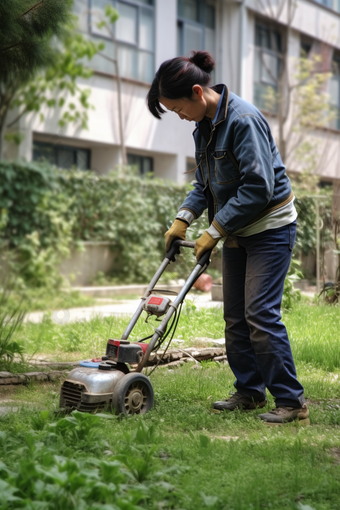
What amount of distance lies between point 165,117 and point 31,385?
501 inches

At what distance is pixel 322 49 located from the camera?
73.2ft

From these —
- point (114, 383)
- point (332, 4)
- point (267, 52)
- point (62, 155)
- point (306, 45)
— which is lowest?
point (114, 383)

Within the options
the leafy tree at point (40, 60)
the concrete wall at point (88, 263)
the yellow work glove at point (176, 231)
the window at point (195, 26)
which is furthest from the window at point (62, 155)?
the yellow work glove at point (176, 231)

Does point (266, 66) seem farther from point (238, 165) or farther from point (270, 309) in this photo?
point (270, 309)

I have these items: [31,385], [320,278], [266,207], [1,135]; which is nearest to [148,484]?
[266,207]

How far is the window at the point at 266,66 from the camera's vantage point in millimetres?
19750

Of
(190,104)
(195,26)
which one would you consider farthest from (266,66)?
(190,104)

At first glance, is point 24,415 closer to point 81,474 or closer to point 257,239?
point 81,474

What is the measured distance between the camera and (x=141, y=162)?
681 inches

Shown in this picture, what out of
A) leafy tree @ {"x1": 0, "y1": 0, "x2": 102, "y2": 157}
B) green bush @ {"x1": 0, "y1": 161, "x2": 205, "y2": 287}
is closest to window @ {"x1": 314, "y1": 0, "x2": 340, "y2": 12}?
leafy tree @ {"x1": 0, "y1": 0, "x2": 102, "y2": 157}

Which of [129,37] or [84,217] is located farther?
[129,37]

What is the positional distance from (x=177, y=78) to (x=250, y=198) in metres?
0.77

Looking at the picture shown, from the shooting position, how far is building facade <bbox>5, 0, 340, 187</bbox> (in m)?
15.0

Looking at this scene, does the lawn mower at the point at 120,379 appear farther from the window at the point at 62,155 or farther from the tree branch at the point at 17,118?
the window at the point at 62,155
